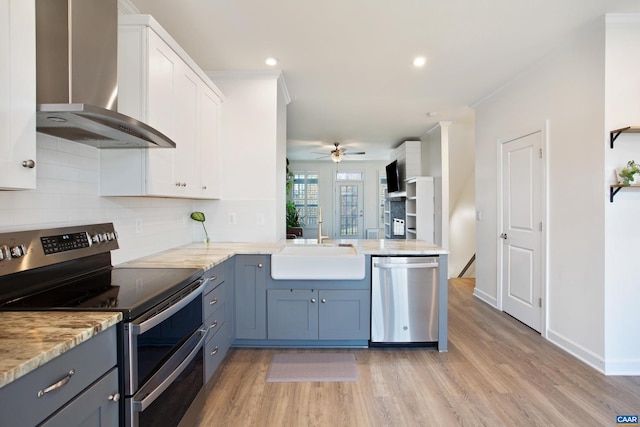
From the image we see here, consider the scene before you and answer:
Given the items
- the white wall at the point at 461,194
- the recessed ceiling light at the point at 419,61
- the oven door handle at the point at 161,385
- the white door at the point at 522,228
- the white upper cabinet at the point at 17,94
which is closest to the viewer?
the white upper cabinet at the point at 17,94

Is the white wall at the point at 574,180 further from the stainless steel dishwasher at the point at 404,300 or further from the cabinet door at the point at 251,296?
the cabinet door at the point at 251,296

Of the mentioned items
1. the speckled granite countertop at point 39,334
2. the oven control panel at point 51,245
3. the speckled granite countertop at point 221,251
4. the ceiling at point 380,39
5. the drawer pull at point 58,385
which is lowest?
the drawer pull at point 58,385

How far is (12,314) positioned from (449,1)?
286 cm

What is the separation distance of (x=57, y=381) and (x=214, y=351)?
1.34 metres

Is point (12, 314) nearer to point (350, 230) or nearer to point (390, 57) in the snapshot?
point (390, 57)

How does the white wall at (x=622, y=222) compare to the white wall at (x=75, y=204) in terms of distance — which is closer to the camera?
the white wall at (x=75, y=204)

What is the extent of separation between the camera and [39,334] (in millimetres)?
938

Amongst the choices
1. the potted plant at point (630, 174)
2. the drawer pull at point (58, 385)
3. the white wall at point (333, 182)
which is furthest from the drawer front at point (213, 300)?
the white wall at point (333, 182)

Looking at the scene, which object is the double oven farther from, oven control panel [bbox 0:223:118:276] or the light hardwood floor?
the light hardwood floor

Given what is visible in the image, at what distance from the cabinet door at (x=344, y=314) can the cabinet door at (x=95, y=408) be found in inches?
66.1

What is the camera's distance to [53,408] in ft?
2.78

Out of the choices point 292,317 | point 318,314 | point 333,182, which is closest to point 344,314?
point 318,314

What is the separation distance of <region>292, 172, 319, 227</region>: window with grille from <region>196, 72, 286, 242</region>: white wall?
20.8 feet

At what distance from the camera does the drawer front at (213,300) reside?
201 cm
